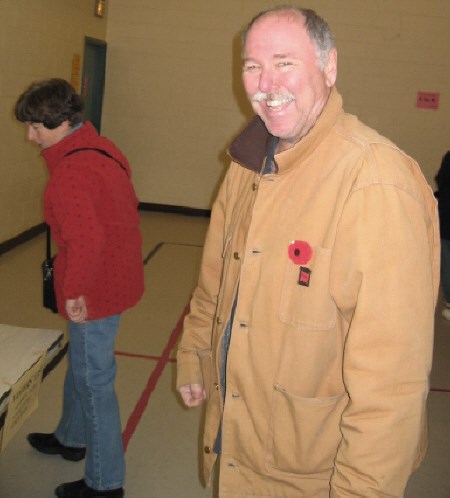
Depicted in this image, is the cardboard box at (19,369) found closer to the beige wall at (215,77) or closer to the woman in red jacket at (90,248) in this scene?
the woman in red jacket at (90,248)

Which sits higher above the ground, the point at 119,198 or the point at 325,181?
the point at 325,181

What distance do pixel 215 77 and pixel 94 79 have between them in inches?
62.5

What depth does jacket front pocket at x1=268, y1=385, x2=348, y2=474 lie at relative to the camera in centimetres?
107

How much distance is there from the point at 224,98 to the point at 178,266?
286 centimetres

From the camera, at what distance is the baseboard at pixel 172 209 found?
24.0 feet

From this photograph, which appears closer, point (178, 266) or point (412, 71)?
point (178, 266)

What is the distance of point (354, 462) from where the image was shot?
0.92m

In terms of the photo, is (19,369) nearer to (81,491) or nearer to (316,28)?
(81,491)

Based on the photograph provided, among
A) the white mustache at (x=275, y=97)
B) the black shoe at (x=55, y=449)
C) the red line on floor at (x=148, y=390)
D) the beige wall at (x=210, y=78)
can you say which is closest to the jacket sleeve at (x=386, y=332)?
the white mustache at (x=275, y=97)

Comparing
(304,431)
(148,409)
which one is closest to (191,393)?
(304,431)

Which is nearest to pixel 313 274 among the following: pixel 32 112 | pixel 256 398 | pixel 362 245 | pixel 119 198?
pixel 362 245

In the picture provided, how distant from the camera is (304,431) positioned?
109 centimetres

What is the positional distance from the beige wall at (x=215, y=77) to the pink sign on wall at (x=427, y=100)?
0.28 ft

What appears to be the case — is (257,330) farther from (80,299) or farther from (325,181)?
(80,299)
